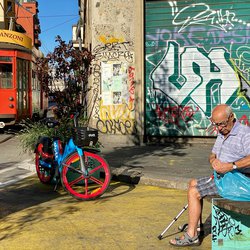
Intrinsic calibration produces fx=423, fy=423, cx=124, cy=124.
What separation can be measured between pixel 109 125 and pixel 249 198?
8.34 m

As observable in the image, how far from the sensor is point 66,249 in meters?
4.28

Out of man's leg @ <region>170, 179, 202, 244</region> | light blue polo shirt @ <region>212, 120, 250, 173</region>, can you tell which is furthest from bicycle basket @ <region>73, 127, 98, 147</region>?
light blue polo shirt @ <region>212, 120, 250, 173</region>

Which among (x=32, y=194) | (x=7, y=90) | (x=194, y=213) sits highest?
(x=7, y=90)

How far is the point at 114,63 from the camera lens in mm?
11844

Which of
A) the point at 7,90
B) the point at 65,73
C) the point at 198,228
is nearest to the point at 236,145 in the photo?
the point at 198,228

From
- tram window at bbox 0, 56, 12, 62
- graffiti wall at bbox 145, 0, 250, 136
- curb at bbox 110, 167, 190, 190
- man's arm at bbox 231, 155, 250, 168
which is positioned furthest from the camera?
tram window at bbox 0, 56, 12, 62

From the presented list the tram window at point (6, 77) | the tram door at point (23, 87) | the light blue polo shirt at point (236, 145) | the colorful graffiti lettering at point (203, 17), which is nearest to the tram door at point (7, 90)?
the tram window at point (6, 77)

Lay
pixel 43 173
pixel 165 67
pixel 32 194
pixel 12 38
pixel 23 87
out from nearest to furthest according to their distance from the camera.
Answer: pixel 32 194
pixel 43 173
pixel 165 67
pixel 12 38
pixel 23 87

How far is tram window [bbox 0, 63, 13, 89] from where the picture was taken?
15078mm

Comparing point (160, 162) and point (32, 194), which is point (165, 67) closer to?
point (160, 162)

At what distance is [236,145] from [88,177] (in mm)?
2890

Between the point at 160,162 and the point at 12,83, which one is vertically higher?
the point at 12,83

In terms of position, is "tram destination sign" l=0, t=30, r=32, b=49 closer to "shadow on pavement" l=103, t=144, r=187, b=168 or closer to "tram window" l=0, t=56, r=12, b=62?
"tram window" l=0, t=56, r=12, b=62

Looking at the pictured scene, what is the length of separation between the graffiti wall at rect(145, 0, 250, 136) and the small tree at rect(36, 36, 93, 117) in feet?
11.4
